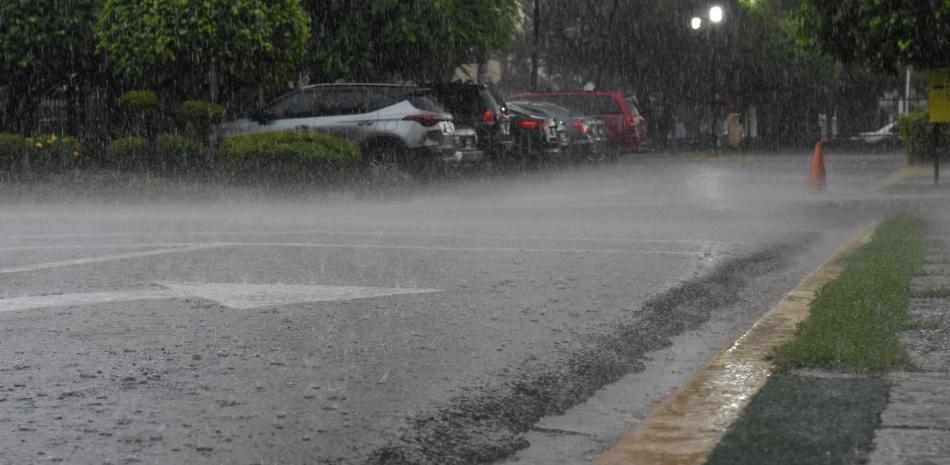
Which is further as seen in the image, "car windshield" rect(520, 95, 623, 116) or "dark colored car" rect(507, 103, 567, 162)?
"car windshield" rect(520, 95, 623, 116)

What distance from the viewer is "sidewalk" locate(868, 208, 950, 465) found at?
14.6ft

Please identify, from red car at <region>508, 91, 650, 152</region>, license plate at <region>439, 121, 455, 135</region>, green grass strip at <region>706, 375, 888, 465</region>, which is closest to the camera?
green grass strip at <region>706, 375, 888, 465</region>

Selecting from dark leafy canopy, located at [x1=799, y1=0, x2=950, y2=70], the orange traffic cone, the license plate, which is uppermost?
dark leafy canopy, located at [x1=799, y1=0, x2=950, y2=70]

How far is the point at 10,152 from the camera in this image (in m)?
19.7

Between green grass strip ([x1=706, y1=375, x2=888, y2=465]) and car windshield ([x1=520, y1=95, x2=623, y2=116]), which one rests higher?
car windshield ([x1=520, y1=95, x2=623, y2=116])

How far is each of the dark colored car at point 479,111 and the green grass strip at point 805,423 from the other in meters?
18.9

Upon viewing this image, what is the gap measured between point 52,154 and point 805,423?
16805mm

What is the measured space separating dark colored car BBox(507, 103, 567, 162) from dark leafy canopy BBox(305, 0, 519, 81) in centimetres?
163

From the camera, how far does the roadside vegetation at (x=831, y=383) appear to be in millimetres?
4527

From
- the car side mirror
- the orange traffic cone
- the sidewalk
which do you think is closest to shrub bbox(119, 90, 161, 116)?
the car side mirror

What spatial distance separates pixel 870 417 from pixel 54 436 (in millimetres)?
2763

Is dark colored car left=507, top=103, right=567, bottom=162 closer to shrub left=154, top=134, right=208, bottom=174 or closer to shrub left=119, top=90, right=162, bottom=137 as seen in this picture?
shrub left=119, top=90, right=162, bottom=137

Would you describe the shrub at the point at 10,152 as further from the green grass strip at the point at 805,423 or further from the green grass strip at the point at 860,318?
the green grass strip at the point at 805,423

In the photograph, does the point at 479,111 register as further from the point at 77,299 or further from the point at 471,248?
the point at 77,299
